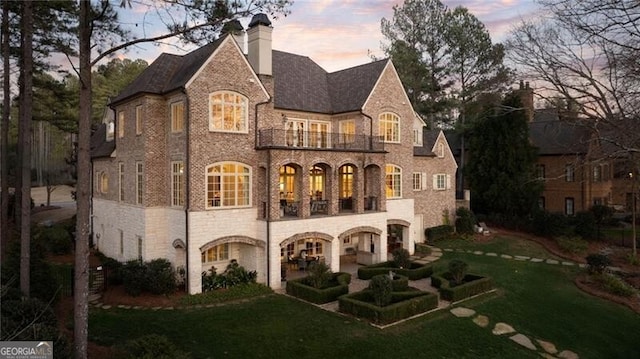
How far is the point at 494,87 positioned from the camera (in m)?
38.9

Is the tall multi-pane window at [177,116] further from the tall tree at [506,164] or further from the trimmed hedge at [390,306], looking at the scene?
the tall tree at [506,164]

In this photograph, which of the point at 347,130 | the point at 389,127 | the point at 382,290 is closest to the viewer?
the point at 382,290

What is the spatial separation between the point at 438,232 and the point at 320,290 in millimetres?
16181

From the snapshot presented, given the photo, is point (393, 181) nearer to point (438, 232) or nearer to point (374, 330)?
point (438, 232)

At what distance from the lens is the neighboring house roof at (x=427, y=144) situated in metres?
30.5

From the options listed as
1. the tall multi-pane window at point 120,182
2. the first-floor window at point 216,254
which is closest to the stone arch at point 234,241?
the first-floor window at point 216,254

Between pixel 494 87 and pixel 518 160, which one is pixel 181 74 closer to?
pixel 518 160

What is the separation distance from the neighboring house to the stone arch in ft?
0.16

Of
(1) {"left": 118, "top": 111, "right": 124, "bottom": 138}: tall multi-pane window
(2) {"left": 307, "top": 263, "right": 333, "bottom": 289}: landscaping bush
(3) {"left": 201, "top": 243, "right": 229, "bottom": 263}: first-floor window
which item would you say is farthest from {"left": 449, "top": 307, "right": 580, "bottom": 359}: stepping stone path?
(1) {"left": 118, "top": 111, "right": 124, "bottom": 138}: tall multi-pane window

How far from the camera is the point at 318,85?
2620cm

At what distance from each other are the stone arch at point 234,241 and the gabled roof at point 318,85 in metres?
7.36

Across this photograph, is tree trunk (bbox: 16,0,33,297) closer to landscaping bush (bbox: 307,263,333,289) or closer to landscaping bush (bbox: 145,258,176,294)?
landscaping bush (bbox: 145,258,176,294)

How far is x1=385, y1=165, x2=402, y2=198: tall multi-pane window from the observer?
25.8 m

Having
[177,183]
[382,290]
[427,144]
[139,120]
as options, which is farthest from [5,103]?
[427,144]
